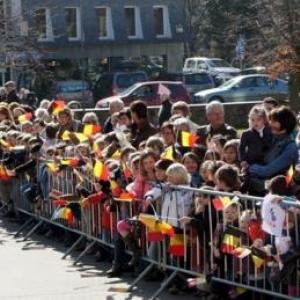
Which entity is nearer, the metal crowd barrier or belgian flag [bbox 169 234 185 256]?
the metal crowd barrier

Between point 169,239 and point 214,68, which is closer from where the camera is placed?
point 169,239

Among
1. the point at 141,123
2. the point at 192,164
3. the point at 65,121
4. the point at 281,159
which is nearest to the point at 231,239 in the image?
the point at 281,159

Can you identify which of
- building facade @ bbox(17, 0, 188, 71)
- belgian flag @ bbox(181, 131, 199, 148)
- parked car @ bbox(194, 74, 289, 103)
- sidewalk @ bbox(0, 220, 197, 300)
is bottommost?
sidewalk @ bbox(0, 220, 197, 300)

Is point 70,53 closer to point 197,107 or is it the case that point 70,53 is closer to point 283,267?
point 197,107

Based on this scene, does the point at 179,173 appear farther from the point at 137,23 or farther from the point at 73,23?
the point at 137,23

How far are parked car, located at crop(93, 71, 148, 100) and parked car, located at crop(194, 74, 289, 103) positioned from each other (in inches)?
142

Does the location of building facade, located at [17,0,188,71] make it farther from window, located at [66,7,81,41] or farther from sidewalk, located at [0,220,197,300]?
sidewalk, located at [0,220,197,300]

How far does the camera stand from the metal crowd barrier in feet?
28.5

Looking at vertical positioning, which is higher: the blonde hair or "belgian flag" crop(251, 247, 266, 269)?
the blonde hair

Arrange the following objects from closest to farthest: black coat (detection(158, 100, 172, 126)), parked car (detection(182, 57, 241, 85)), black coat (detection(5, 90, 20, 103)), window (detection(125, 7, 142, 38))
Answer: black coat (detection(158, 100, 172, 126)), black coat (detection(5, 90, 20, 103)), parked car (detection(182, 57, 241, 85)), window (detection(125, 7, 142, 38))

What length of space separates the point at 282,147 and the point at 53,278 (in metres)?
2.85

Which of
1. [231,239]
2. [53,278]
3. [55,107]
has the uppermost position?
[55,107]

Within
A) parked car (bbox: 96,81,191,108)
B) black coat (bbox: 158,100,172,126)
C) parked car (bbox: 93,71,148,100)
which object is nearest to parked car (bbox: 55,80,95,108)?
parked car (bbox: 93,71,148,100)

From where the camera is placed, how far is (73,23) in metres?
61.0
